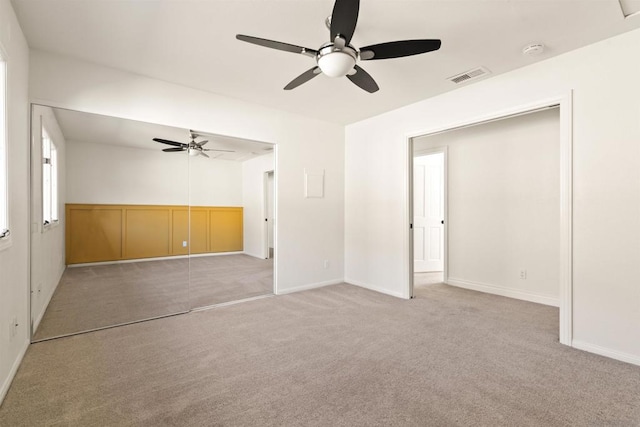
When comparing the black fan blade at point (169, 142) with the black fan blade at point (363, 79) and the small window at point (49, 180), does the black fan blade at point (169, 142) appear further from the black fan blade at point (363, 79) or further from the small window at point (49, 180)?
the black fan blade at point (363, 79)

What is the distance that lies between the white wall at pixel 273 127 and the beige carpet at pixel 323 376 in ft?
4.62

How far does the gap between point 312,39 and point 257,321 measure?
9.08 ft

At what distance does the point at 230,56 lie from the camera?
2.82 metres

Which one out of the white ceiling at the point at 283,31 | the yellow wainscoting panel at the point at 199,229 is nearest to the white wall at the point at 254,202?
the yellow wainscoting panel at the point at 199,229

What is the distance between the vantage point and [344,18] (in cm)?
178

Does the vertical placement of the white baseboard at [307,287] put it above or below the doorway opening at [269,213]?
below

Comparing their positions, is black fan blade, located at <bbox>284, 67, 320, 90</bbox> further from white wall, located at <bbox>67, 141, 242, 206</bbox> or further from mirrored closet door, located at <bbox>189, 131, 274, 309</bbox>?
white wall, located at <bbox>67, 141, 242, 206</bbox>

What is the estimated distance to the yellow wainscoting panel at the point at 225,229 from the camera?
393 centimetres

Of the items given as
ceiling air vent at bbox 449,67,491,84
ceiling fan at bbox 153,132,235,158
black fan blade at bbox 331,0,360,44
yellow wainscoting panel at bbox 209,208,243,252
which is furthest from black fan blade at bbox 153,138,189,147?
ceiling air vent at bbox 449,67,491,84

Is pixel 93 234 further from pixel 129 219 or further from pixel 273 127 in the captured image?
pixel 273 127

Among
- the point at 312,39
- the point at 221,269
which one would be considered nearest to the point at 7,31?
the point at 312,39

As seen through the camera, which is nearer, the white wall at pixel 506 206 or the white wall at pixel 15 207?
the white wall at pixel 15 207

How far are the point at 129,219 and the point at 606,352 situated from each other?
4.73m

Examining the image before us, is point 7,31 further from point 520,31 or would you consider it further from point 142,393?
point 520,31
